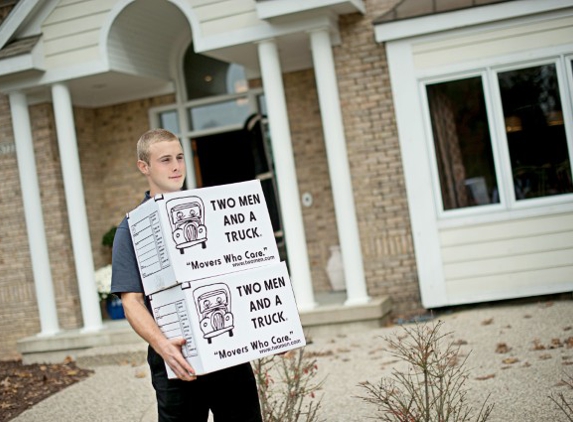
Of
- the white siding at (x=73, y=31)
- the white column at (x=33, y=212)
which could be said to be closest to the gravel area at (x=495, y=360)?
the white column at (x=33, y=212)

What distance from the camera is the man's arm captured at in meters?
3.14

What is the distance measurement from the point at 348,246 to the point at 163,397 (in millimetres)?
6217

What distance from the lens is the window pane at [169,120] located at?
12.2 m

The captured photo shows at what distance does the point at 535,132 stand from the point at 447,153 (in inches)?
40.9

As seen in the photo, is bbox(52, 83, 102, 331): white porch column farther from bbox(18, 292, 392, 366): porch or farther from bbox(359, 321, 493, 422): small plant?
bbox(359, 321, 493, 422): small plant

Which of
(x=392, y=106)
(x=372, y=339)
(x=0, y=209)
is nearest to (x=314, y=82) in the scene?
(x=392, y=106)

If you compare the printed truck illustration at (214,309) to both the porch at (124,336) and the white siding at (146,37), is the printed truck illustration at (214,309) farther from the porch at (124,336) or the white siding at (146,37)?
the white siding at (146,37)

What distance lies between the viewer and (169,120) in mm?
12250

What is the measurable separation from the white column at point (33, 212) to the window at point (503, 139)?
5.24 m

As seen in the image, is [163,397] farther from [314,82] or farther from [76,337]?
[314,82]

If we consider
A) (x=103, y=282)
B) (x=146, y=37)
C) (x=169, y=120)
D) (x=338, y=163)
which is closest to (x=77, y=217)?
(x=103, y=282)

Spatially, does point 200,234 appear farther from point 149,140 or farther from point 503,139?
point 503,139

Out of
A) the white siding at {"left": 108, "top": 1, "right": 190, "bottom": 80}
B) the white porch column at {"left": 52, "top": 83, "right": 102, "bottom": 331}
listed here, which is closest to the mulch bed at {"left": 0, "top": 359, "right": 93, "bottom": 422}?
the white porch column at {"left": 52, "top": 83, "right": 102, "bottom": 331}

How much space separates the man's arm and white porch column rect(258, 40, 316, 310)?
6.14 m
